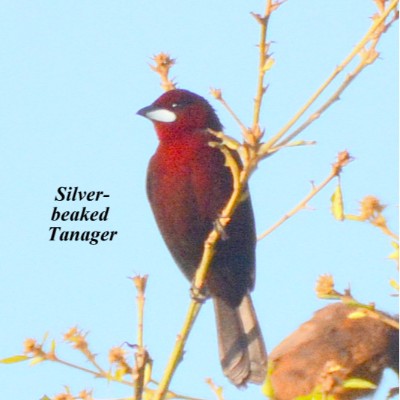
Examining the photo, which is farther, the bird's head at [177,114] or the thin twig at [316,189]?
the bird's head at [177,114]

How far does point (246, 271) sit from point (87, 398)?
210cm

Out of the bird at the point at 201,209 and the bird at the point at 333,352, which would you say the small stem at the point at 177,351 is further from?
the bird at the point at 201,209

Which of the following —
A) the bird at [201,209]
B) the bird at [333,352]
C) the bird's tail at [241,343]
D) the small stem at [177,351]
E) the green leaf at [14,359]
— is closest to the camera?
the small stem at [177,351]

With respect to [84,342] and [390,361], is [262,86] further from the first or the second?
[390,361]

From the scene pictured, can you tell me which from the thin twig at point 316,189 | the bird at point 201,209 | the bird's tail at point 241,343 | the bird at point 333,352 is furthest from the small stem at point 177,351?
the bird's tail at point 241,343

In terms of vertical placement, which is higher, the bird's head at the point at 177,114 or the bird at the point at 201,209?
the bird's head at the point at 177,114

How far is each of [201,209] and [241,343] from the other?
0.72 m

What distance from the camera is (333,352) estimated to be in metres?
3.80

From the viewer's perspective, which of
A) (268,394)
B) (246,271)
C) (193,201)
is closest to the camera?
(268,394)

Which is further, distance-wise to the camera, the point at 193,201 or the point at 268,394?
the point at 193,201

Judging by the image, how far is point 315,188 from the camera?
98.6 inches

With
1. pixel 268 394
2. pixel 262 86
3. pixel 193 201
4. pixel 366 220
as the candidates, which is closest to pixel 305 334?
pixel 193 201

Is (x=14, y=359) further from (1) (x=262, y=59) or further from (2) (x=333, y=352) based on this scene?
(2) (x=333, y=352)

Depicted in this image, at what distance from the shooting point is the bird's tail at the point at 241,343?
4.23 metres
